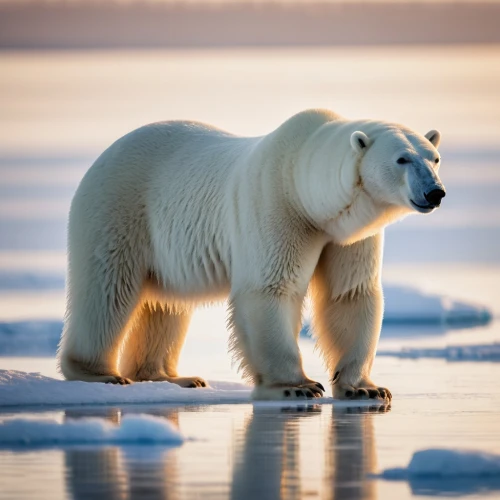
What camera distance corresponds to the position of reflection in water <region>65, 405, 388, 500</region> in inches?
186

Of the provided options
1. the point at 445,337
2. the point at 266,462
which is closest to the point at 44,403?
the point at 266,462

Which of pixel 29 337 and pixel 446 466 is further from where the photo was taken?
pixel 29 337

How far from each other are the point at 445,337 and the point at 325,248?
26.1 ft

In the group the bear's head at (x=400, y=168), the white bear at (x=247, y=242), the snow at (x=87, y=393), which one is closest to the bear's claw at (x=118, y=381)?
the white bear at (x=247, y=242)

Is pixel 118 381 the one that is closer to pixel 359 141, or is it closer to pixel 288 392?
pixel 288 392

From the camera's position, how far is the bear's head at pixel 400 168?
7.83 m

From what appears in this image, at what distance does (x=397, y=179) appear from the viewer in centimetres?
798

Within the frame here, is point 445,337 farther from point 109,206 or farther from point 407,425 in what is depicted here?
point 407,425

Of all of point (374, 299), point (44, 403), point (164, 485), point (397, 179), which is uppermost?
point (397, 179)

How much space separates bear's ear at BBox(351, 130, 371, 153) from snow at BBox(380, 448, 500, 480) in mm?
3197

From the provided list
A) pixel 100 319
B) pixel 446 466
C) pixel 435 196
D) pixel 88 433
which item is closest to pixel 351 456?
pixel 446 466

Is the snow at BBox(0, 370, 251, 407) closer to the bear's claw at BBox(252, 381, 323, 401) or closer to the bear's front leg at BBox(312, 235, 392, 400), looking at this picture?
the bear's claw at BBox(252, 381, 323, 401)

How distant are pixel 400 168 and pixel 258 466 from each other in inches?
121

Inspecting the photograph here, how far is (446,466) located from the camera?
5.10 m
